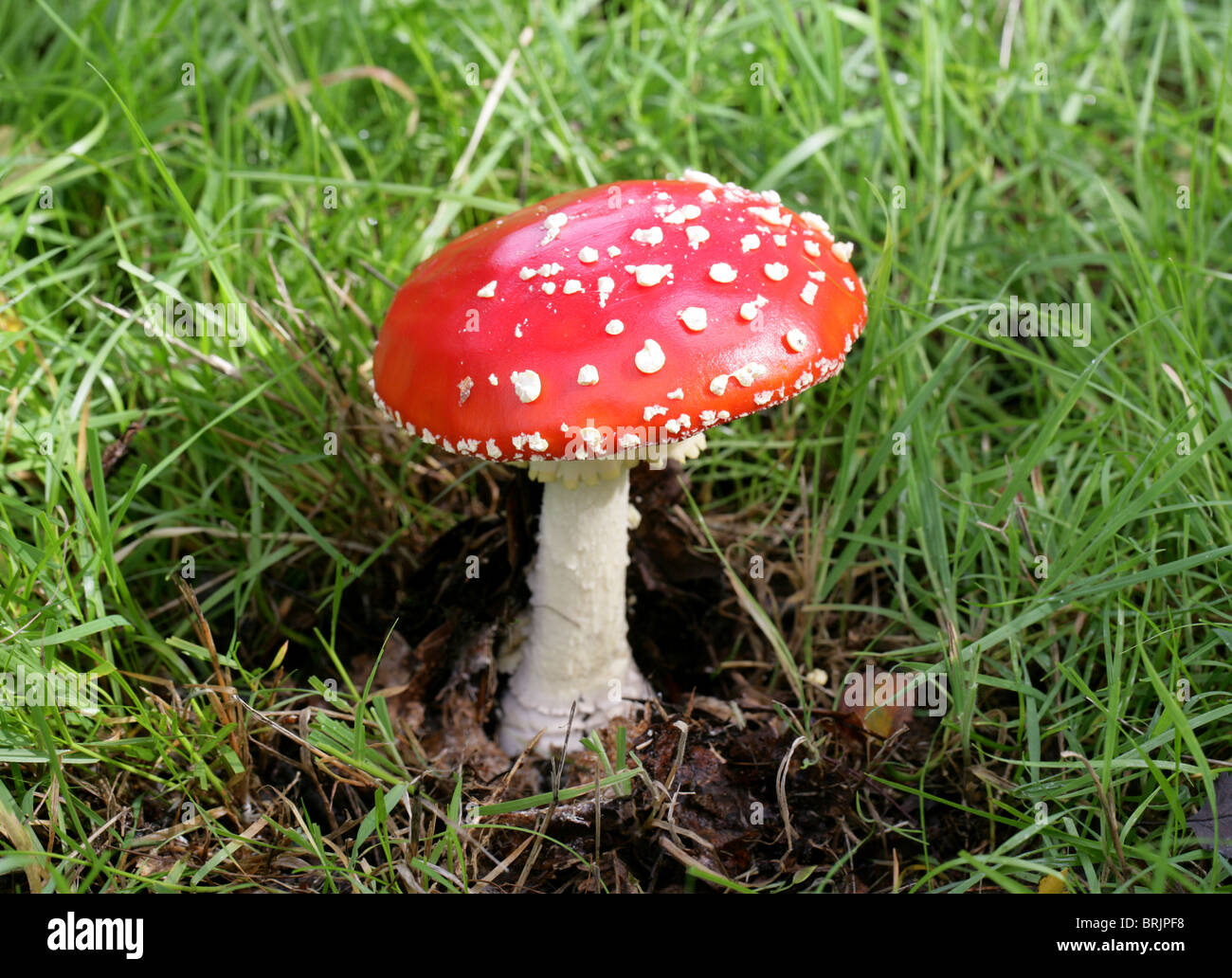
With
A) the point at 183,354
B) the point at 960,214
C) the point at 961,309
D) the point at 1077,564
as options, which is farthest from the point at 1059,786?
the point at 183,354

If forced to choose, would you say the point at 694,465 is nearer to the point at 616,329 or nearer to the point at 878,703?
the point at 878,703

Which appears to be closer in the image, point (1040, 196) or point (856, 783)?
point (856, 783)

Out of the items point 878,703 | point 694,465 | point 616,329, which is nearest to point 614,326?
point 616,329

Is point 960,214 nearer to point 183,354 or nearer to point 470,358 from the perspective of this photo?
point 470,358

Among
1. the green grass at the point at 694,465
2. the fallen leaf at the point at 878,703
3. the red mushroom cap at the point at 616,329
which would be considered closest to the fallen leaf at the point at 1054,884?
the green grass at the point at 694,465
